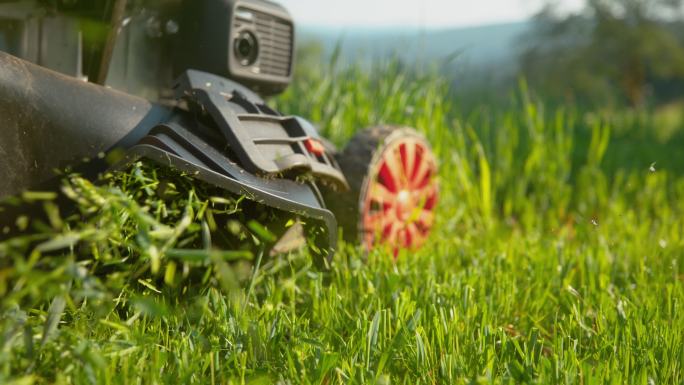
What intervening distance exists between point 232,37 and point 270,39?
0.21 meters

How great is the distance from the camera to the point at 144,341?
4.98 feet

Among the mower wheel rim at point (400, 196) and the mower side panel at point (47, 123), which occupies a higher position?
the mower side panel at point (47, 123)

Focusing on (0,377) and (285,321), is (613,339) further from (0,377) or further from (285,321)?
(0,377)

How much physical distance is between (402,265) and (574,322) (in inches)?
25.1

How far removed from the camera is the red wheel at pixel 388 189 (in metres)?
2.50

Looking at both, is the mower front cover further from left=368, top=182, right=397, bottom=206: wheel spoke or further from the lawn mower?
left=368, top=182, right=397, bottom=206: wheel spoke

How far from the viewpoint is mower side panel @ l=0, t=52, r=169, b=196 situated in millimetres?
1663

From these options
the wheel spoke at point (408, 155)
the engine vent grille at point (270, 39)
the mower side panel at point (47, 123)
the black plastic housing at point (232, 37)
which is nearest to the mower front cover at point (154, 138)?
the mower side panel at point (47, 123)

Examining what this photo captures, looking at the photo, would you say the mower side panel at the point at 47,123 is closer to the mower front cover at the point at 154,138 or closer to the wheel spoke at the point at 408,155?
the mower front cover at the point at 154,138

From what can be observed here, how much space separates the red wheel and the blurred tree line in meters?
17.6

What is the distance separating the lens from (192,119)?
2008 millimetres

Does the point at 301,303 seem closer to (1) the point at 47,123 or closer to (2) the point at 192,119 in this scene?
(2) the point at 192,119

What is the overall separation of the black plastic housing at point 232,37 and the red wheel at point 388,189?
37 centimetres

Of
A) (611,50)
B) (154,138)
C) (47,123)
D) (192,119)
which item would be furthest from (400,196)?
(611,50)
